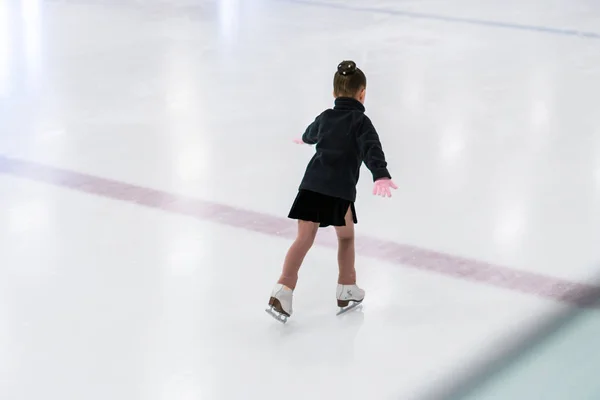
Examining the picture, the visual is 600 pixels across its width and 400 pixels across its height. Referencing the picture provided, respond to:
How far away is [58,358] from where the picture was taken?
9.80 feet

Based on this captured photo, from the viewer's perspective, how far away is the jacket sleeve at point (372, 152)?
307cm

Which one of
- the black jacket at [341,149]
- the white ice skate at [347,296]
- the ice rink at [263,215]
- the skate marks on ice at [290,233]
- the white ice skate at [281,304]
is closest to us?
the ice rink at [263,215]

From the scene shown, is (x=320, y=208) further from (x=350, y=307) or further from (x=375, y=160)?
(x=350, y=307)

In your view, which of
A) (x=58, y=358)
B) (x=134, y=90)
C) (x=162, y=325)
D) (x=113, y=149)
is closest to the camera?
(x=58, y=358)

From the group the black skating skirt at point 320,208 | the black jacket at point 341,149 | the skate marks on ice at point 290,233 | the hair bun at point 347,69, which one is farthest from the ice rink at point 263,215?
the hair bun at point 347,69


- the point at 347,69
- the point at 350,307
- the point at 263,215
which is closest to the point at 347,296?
the point at 350,307

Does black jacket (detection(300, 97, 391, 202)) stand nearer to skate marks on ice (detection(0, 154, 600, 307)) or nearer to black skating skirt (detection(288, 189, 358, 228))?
black skating skirt (detection(288, 189, 358, 228))

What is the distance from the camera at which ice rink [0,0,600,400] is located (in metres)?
3.04

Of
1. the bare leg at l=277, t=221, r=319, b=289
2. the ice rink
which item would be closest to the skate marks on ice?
the ice rink

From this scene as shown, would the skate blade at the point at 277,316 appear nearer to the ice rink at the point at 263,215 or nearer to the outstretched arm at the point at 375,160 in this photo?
the ice rink at the point at 263,215

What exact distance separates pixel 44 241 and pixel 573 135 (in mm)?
3128

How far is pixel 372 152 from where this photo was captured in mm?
3092

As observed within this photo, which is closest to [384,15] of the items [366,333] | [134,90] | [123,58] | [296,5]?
[296,5]

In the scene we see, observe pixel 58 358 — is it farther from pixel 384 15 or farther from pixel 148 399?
pixel 384 15
